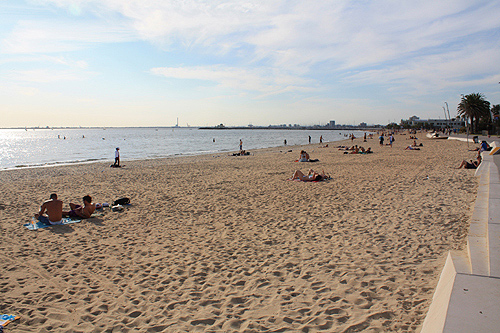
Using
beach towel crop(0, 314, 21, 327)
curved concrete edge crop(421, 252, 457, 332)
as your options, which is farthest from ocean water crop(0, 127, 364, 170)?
curved concrete edge crop(421, 252, 457, 332)

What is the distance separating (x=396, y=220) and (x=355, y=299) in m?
3.96

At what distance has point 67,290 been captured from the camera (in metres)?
4.60

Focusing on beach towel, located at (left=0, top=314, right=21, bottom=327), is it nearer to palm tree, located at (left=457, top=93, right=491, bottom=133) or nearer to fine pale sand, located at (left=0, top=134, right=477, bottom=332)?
fine pale sand, located at (left=0, top=134, right=477, bottom=332)

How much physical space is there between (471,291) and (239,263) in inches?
130

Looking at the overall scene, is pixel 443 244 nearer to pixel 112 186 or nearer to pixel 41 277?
pixel 41 277

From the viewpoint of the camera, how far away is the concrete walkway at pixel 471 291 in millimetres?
2668

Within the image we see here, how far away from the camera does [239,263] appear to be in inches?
213

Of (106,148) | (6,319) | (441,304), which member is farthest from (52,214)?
(106,148)

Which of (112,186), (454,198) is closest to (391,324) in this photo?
(454,198)

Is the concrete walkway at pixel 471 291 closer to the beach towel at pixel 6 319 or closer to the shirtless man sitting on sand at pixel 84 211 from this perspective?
the beach towel at pixel 6 319

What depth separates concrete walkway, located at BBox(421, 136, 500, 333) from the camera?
2668 millimetres

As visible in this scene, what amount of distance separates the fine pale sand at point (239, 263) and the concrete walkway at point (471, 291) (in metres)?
0.33

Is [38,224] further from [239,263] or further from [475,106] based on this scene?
[475,106]

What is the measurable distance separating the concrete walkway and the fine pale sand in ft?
1.09
